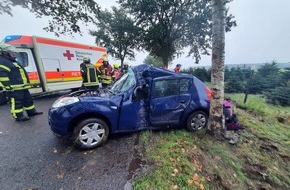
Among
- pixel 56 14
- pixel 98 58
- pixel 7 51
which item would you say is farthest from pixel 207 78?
pixel 7 51

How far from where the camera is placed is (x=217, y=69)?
4.64m

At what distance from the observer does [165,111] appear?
4.59m

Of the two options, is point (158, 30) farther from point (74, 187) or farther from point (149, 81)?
point (74, 187)

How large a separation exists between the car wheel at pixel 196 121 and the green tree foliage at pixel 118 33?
17.0 metres

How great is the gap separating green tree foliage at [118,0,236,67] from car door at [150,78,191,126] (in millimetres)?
15216

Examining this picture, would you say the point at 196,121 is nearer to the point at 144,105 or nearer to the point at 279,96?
the point at 144,105

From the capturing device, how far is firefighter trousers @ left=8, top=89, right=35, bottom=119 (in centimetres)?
540

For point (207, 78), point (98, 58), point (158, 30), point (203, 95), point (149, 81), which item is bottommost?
point (207, 78)

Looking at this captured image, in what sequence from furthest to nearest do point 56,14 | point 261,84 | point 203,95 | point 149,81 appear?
1. point 261,84
2. point 56,14
3. point 203,95
4. point 149,81

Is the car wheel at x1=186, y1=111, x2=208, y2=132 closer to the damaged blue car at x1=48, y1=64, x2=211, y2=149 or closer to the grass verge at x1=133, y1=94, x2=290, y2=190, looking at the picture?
the damaged blue car at x1=48, y1=64, x2=211, y2=149

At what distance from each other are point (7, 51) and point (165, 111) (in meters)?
4.73

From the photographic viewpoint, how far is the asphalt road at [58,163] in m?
2.97

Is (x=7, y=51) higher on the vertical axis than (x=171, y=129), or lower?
higher

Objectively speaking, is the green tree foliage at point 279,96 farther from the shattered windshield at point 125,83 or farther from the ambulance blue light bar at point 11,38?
the ambulance blue light bar at point 11,38
